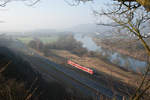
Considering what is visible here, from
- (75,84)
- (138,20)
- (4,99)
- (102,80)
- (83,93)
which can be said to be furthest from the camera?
(102,80)

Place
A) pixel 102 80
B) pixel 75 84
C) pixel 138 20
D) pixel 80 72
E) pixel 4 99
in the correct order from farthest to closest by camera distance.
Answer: pixel 80 72, pixel 102 80, pixel 75 84, pixel 138 20, pixel 4 99

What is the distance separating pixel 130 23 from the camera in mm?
2871

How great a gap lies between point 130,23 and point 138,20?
42 centimetres

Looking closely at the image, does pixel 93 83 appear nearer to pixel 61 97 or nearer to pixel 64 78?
pixel 64 78

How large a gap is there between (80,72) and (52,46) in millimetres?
30771

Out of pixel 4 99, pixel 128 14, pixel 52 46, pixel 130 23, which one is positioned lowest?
pixel 52 46

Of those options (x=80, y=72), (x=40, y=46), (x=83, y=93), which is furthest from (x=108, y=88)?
(x=40, y=46)

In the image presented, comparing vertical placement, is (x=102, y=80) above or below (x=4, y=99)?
below

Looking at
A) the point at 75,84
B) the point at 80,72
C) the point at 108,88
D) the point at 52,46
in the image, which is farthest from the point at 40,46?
the point at 108,88

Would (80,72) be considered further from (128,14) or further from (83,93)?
(128,14)

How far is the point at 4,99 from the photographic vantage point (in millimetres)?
2867

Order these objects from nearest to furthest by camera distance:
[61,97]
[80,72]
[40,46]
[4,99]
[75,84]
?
[4,99], [61,97], [75,84], [80,72], [40,46]

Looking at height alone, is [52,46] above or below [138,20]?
below

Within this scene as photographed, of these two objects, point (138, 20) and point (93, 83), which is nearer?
point (138, 20)
